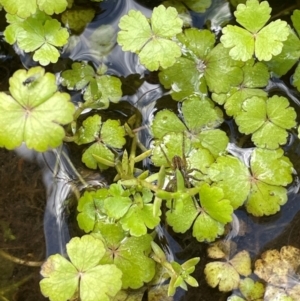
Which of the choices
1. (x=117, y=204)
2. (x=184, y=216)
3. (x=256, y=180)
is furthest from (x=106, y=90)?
(x=256, y=180)

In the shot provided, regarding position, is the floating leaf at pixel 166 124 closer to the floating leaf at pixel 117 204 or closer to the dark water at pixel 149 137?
the dark water at pixel 149 137

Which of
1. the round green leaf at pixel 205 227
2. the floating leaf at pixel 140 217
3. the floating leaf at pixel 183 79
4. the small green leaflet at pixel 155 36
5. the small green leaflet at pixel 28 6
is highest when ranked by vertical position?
the small green leaflet at pixel 28 6

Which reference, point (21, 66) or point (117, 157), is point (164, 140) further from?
point (21, 66)

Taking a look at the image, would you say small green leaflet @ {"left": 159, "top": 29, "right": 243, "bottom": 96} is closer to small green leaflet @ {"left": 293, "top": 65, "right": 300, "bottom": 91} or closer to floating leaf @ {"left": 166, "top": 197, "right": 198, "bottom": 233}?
small green leaflet @ {"left": 293, "top": 65, "right": 300, "bottom": 91}

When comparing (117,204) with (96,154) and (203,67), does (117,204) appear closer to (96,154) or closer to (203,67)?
(96,154)

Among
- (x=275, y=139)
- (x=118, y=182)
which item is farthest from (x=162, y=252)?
(x=275, y=139)

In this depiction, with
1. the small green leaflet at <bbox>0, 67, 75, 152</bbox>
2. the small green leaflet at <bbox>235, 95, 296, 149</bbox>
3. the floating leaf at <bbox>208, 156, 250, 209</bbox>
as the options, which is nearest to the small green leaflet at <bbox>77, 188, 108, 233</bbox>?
the small green leaflet at <bbox>0, 67, 75, 152</bbox>

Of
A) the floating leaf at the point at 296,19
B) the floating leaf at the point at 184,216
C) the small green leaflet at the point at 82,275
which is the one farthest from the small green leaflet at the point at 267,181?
the small green leaflet at the point at 82,275
